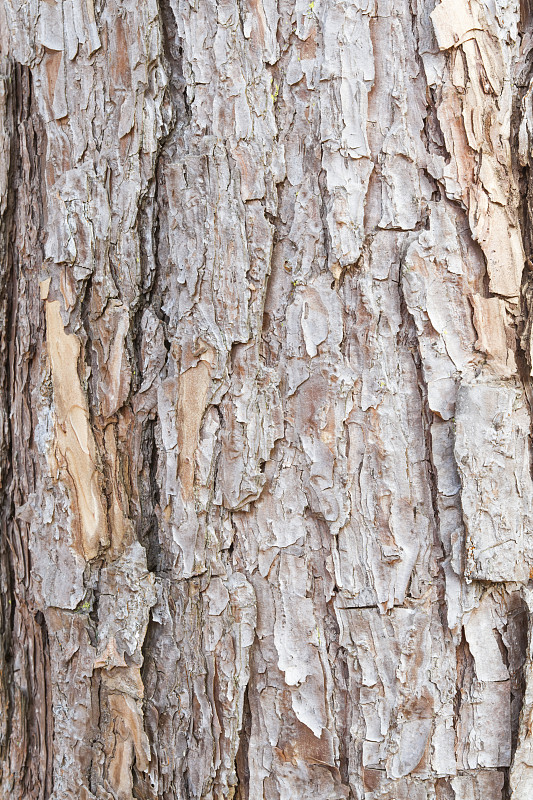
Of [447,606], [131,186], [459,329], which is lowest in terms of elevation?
[447,606]

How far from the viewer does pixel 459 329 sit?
852mm

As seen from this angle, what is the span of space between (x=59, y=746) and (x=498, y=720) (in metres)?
0.62

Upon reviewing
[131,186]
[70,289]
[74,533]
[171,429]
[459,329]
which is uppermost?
[131,186]

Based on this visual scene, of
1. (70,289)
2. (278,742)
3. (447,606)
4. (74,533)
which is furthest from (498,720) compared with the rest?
(70,289)

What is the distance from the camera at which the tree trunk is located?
0.83 meters

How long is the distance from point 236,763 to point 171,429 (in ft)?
1.53

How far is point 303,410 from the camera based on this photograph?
0.85 metres

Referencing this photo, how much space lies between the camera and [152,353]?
897 millimetres

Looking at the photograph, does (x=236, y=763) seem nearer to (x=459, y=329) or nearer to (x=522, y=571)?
(x=522, y=571)

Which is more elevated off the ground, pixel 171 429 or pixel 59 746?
pixel 171 429

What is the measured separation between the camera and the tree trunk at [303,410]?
834 mm

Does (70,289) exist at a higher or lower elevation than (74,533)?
higher

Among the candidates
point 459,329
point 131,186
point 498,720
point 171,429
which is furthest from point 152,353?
point 498,720

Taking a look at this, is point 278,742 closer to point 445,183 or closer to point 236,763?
point 236,763
